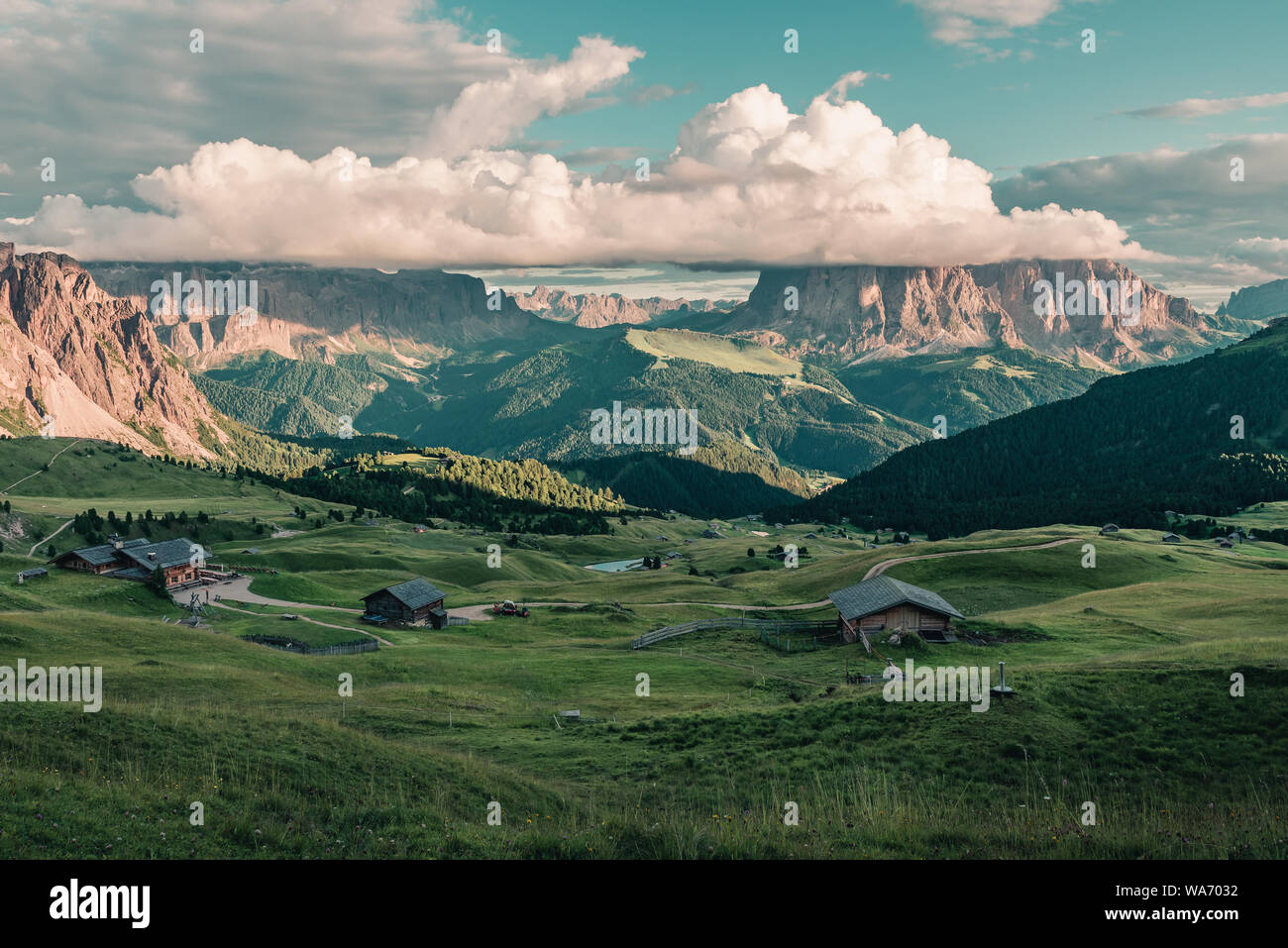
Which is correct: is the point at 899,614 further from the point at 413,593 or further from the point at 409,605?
the point at 413,593

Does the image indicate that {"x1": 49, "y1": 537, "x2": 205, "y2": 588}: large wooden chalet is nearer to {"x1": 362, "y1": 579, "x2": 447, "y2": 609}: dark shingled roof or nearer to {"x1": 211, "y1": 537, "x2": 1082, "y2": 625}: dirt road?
{"x1": 211, "y1": 537, "x2": 1082, "y2": 625}: dirt road

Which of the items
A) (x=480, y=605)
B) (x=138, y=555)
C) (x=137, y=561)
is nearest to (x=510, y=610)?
(x=480, y=605)

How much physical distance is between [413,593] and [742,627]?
40.6 m

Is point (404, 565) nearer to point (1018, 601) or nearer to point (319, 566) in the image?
point (319, 566)

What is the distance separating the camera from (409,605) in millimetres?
94125

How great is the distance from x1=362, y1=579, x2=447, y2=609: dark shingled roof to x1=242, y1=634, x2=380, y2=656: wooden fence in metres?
17.3

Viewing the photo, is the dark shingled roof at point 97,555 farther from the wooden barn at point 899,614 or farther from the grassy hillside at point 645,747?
the wooden barn at point 899,614

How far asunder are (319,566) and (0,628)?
292ft

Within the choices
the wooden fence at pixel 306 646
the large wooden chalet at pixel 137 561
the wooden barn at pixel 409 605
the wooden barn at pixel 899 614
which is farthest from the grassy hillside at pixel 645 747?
the large wooden chalet at pixel 137 561

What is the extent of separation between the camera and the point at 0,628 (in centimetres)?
5578

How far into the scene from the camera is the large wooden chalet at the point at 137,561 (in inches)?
4250

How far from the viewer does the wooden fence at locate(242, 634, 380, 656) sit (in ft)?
241

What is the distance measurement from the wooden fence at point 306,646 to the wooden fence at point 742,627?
26506 millimetres

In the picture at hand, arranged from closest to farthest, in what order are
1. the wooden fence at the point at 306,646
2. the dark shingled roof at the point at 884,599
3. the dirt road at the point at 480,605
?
the dark shingled roof at the point at 884,599, the wooden fence at the point at 306,646, the dirt road at the point at 480,605
